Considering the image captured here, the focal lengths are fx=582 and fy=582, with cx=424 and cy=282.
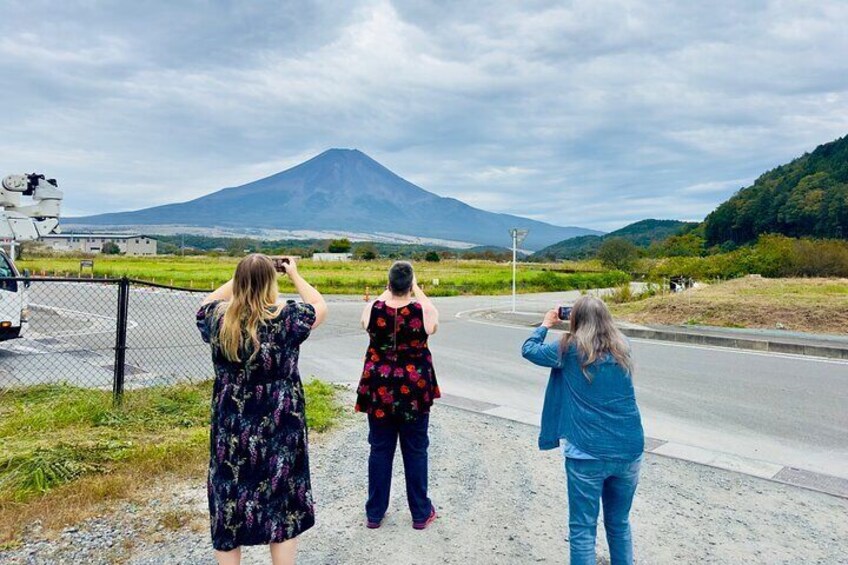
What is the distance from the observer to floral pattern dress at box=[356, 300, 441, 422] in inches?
138

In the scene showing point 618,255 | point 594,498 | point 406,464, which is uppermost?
point 618,255

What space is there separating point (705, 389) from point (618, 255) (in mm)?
55763

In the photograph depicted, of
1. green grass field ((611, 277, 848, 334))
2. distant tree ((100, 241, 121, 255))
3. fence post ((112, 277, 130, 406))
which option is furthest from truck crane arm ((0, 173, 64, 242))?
distant tree ((100, 241, 121, 255))

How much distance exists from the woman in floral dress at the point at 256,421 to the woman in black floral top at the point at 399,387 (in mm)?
841

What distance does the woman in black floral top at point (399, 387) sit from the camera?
350 cm

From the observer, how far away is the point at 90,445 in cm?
458

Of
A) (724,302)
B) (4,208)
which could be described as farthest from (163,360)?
(724,302)

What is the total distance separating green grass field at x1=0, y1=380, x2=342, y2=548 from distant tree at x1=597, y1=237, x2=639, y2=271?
2278 inches

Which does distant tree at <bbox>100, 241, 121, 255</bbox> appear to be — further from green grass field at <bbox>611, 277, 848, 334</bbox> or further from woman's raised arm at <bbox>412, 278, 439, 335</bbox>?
woman's raised arm at <bbox>412, 278, 439, 335</bbox>

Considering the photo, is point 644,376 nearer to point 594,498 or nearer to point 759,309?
point 594,498

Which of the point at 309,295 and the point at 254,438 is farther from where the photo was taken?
the point at 309,295

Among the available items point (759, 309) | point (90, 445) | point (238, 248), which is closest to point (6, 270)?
point (90, 445)

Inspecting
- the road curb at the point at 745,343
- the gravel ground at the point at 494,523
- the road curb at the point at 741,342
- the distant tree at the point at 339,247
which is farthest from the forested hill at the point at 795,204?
the distant tree at the point at 339,247

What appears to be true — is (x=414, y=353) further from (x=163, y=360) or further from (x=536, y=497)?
(x=163, y=360)
